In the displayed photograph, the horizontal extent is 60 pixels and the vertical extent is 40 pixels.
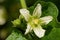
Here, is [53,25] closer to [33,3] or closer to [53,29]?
[53,29]

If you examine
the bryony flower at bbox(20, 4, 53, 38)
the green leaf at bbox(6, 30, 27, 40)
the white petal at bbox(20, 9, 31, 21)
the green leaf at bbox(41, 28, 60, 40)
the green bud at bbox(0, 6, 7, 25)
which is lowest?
the green bud at bbox(0, 6, 7, 25)

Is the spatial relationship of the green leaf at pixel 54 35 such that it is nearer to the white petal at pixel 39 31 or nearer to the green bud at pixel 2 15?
the white petal at pixel 39 31

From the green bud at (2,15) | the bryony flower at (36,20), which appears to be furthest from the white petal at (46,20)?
the green bud at (2,15)

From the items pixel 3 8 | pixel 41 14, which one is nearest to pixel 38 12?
pixel 41 14

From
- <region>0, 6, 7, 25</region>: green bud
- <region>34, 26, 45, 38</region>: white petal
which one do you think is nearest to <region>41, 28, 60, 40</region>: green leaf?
<region>34, 26, 45, 38</region>: white petal

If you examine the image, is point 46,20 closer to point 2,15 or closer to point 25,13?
point 25,13

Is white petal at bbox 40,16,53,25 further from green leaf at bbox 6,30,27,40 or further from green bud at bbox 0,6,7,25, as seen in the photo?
green bud at bbox 0,6,7,25

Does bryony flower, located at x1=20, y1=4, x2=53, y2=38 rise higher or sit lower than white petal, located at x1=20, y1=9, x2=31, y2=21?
lower

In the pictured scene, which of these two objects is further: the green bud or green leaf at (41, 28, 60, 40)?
the green bud

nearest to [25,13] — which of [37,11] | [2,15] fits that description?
[37,11]
